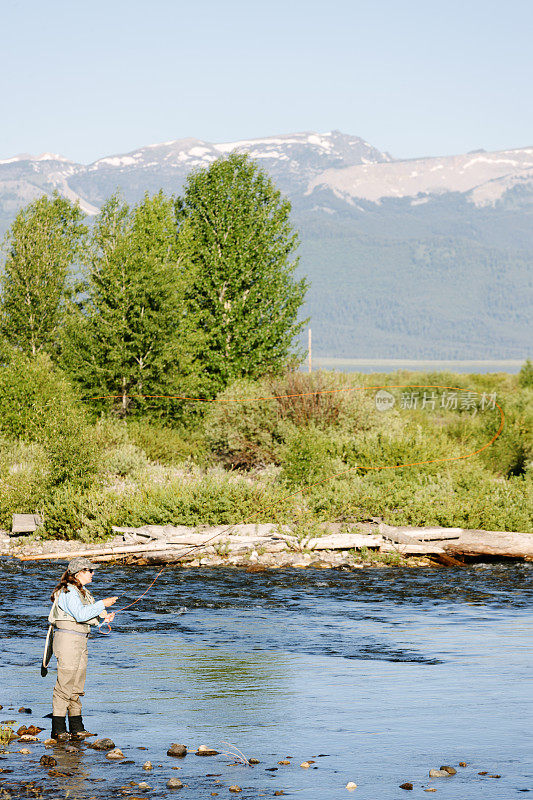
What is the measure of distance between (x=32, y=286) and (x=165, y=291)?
1194cm

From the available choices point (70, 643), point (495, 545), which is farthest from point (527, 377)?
point (70, 643)

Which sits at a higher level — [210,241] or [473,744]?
[210,241]

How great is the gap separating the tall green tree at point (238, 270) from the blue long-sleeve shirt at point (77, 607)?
3250 centimetres

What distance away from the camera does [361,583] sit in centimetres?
2169

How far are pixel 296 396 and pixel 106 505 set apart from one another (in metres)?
9.09

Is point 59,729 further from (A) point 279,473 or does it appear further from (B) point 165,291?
(B) point 165,291

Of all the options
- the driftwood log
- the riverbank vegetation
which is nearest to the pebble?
the driftwood log

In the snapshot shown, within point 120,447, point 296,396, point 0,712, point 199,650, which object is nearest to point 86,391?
point 120,447

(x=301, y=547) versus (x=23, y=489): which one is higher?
(x=23, y=489)

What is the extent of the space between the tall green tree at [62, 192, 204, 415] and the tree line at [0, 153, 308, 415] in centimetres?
5

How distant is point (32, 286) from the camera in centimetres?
5031

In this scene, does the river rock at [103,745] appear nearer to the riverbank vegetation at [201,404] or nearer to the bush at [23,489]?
the riverbank vegetation at [201,404]

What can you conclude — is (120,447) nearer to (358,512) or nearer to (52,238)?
(358,512)

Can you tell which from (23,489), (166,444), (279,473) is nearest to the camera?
(23,489)
